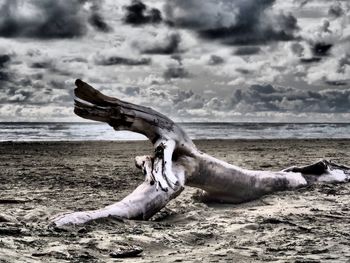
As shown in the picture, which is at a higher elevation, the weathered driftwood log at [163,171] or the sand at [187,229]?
the weathered driftwood log at [163,171]

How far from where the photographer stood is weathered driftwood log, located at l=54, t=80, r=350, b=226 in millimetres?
6168

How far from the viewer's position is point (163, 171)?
649 cm

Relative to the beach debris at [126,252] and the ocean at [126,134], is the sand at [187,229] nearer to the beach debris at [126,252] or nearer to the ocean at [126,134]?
the beach debris at [126,252]

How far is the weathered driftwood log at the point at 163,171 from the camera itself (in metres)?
6.17

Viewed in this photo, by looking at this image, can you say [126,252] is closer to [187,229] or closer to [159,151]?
[187,229]

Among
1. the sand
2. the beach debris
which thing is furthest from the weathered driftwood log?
the beach debris

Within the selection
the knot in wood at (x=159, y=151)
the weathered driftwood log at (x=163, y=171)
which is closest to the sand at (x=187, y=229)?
the weathered driftwood log at (x=163, y=171)

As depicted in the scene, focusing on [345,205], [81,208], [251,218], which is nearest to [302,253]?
[251,218]

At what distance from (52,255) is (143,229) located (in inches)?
52.7

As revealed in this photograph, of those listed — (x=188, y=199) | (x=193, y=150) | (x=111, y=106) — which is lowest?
(x=188, y=199)

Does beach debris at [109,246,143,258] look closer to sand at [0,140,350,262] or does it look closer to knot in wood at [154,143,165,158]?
sand at [0,140,350,262]

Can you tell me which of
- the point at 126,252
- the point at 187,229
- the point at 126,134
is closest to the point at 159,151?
the point at 187,229

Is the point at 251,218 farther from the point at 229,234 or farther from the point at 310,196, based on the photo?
the point at 310,196

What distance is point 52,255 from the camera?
4.35m
